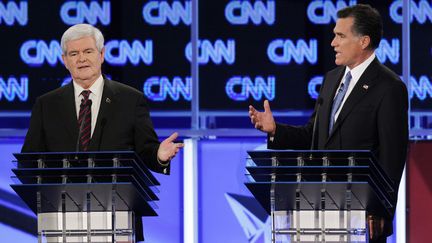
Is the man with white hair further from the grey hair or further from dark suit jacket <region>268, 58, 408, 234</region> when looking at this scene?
dark suit jacket <region>268, 58, 408, 234</region>

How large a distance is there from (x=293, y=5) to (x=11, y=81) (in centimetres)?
198

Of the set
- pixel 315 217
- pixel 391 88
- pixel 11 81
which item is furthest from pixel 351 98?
pixel 11 81

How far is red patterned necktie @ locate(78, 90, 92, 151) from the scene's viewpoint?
5.11 metres

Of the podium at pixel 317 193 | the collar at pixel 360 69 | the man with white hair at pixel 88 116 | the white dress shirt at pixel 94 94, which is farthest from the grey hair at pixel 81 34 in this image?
the collar at pixel 360 69

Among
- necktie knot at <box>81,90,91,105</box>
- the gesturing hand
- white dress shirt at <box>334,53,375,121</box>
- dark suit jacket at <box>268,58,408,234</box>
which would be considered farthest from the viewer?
white dress shirt at <box>334,53,375,121</box>

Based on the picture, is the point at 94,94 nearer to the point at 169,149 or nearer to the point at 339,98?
the point at 169,149

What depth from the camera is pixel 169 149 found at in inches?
195

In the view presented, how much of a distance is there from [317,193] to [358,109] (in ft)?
2.97

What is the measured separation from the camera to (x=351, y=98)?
17.3 ft

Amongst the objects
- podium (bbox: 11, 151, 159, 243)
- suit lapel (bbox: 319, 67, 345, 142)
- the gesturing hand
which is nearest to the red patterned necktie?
the gesturing hand

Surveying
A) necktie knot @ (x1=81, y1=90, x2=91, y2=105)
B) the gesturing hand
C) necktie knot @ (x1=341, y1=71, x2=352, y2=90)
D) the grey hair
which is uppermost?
the grey hair

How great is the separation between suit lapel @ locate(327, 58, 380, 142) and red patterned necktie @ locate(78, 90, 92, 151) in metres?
1.13

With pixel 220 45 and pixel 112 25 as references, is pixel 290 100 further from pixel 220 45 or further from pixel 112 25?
pixel 112 25

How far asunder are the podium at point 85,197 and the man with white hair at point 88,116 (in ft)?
1.82
